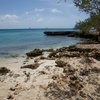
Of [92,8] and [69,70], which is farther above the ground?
[92,8]

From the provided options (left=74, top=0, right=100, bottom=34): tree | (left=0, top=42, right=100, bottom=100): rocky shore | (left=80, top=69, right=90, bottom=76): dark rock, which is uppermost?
(left=74, top=0, right=100, bottom=34): tree

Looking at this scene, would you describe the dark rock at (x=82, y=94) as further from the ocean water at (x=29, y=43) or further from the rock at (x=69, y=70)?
the ocean water at (x=29, y=43)

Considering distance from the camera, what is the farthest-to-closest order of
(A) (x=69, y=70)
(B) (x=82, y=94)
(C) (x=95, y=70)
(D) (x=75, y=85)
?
(A) (x=69, y=70)
(C) (x=95, y=70)
(D) (x=75, y=85)
(B) (x=82, y=94)

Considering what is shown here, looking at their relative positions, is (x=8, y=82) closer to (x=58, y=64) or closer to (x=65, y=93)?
(x=65, y=93)

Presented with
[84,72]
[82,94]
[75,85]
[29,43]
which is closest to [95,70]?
[84,72]

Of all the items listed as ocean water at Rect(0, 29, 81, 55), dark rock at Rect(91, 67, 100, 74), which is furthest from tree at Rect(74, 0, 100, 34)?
ocean water at Rect(0, 29, 81, 55)

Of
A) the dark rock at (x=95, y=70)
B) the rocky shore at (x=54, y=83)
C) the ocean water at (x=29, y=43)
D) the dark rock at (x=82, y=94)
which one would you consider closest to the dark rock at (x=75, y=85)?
the rocky shore at (x=54, y=83)

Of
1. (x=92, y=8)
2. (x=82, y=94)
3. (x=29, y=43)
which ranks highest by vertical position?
(x=92, y=8)

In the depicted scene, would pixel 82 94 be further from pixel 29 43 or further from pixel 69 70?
pixel 29 43

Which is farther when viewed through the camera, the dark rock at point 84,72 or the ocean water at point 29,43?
the ocean water at point 29,43

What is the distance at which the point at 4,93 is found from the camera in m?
8.73

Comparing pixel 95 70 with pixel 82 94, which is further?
pixel 95 70

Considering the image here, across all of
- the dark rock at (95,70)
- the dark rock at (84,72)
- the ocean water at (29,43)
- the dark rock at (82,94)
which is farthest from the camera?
the ocean water at (29,43)

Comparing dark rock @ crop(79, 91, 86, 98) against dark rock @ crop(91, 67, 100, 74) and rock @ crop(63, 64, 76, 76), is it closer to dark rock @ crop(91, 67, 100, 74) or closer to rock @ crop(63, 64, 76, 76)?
rock @ crop(63, 64, 76, 76)
